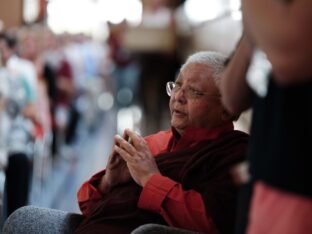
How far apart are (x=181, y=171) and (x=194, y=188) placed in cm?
8

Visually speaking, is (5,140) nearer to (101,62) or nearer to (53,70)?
(53,70)

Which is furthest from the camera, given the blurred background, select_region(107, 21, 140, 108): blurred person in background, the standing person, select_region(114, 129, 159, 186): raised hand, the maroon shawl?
select_region(107, 21, 140, 108): blurred person in background

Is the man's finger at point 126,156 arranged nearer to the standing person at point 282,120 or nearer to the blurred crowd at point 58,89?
the standing person at point 282,120

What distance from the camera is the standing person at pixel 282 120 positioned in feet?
4.33

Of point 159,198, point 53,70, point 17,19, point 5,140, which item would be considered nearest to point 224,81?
point 159,198

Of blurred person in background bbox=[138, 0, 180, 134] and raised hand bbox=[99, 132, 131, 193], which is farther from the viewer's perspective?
blurred person in background bbox=[138, 0, 180, 134]

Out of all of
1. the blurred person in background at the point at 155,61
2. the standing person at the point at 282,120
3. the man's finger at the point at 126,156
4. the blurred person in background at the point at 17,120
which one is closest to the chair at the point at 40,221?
the man's finger at the point at 126,156

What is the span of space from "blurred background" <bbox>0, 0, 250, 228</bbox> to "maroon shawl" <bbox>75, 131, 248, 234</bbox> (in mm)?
593

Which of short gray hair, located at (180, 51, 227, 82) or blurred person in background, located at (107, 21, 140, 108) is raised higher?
short gray hair, located at (180, 51, 227, 82)

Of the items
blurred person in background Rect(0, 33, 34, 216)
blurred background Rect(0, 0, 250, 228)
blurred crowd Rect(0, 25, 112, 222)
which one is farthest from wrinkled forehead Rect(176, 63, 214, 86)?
blurred crowd Rect(0, 25, 112, 222)

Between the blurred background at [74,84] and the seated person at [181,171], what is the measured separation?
506mm

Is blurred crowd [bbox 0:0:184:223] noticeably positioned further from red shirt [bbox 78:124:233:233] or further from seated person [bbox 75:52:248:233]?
red shirt [bbox 78:124:233:233]

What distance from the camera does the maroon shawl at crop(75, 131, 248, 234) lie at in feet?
6.68

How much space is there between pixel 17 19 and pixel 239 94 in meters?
5.27
